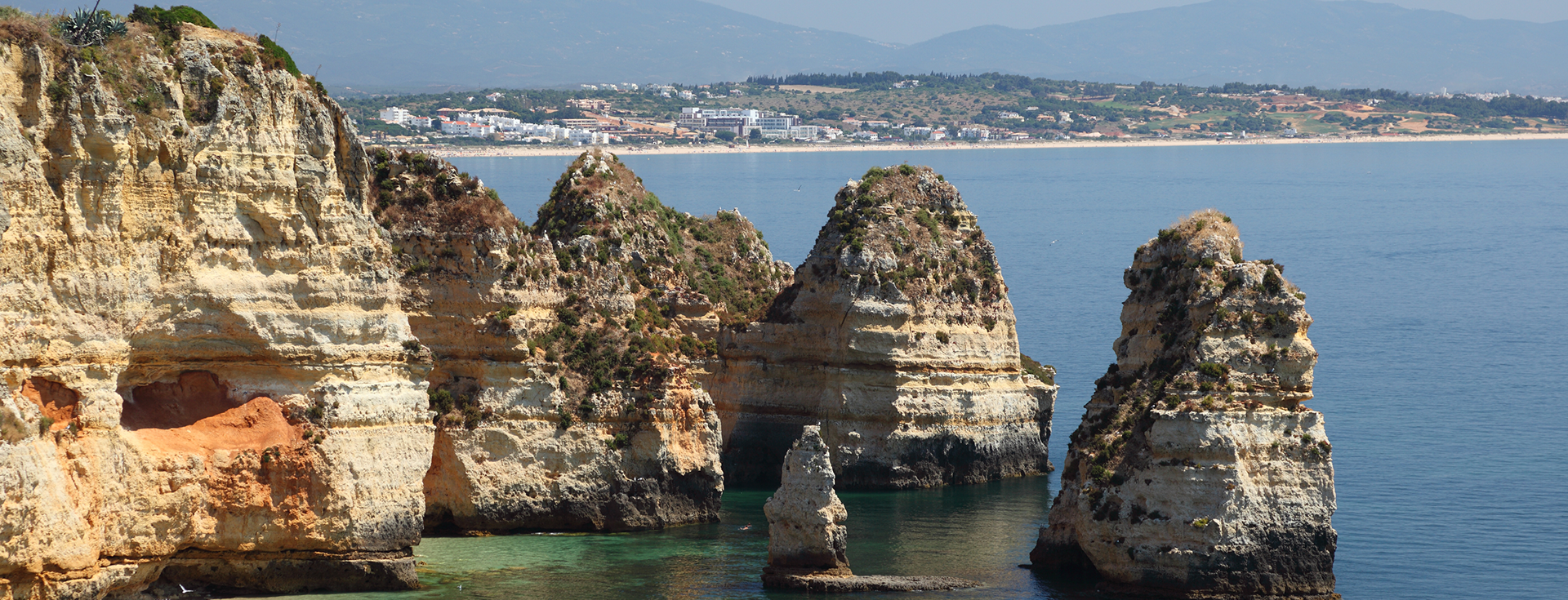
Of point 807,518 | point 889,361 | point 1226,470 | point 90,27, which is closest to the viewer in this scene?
point 90,27

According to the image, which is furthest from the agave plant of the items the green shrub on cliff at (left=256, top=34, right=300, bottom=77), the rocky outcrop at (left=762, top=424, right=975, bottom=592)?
the rocky outcrop at (left=762, top=424, right=975, bottom=592)

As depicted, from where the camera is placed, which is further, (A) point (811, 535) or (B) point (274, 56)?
(A) point (811, 535)

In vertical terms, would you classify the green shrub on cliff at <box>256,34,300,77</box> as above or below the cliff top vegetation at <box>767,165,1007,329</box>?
above

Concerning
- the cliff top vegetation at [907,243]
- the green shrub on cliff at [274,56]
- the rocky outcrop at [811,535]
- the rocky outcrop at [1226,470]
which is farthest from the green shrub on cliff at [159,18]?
the cliff top vegetation at [907,243]

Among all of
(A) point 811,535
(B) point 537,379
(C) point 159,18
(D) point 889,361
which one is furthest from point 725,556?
(C) point 159,18

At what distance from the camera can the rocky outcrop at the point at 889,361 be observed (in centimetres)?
7331

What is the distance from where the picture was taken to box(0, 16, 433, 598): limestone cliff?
40594 millimetres

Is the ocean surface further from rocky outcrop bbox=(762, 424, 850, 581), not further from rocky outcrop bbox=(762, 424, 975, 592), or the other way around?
rocky outcrop bbox=(762, 424, 850, 581)

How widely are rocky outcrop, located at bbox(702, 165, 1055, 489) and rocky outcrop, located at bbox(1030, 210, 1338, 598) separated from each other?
63.7 feet

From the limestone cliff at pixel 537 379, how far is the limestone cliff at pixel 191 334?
27.7ft

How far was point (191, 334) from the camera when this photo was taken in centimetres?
4541

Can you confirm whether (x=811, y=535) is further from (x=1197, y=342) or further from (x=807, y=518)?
(x=1197, y=342)

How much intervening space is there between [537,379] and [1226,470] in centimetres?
2262

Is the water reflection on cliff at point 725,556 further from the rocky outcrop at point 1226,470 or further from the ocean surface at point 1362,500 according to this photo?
the rocky outcrop at point 1226,470
